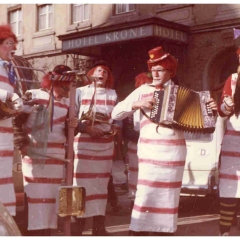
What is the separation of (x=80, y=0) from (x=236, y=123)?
4.64 feet

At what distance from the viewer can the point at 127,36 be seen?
529 centimetres

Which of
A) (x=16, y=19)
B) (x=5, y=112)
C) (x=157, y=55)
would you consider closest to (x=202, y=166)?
(x=157, y=55)

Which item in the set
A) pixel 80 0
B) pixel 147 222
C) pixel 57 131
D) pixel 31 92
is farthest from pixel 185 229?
pixel 80 0

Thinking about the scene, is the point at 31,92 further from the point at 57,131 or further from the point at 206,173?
the point at 206,173

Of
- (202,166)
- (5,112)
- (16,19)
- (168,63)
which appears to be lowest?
(202,166)

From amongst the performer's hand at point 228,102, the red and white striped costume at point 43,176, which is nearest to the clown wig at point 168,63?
the performer's hand at point 228,102

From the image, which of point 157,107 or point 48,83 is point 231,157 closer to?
point 157,107

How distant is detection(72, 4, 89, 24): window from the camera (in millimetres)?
4100

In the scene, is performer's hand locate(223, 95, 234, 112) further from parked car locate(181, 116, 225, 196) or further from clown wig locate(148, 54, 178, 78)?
parked car locate(181, 116, 225, 196)

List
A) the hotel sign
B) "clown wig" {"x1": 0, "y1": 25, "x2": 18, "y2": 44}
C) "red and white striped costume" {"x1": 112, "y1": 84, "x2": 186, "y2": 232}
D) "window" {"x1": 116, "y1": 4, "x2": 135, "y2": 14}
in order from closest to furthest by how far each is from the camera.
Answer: "red and white striped costume" {"x1": 112, "y1": 84, "x2": 186, "y2": 232} → "clown wig" {"x1": 0, "y1": 25, "x2": 18, "y2": 44} → the hotel sign → "window" {"x1": 116, "y1": 4, "x2": 135, "y2": 14}

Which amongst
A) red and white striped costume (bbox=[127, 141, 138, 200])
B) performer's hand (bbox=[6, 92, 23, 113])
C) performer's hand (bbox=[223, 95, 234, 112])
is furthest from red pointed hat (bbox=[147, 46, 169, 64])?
red and white striped costume (bbox=[127, 141, 138, 200])

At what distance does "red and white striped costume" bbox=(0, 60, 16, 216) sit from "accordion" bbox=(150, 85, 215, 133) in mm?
919

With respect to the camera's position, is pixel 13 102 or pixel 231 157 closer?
pixel 13 102

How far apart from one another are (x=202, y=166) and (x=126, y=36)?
1499 millimetres
